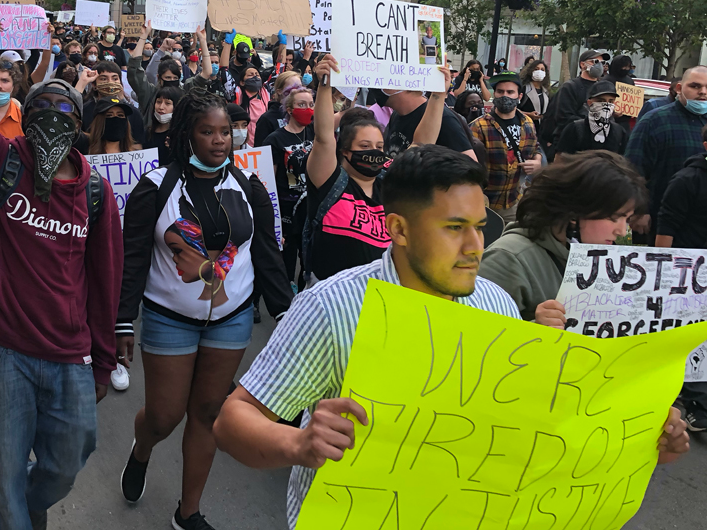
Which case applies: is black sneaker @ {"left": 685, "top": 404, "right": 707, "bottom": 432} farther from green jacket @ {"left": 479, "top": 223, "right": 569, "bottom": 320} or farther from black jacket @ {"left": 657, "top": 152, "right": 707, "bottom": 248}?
green jacket @ {"left": 479, "top": 223, "right": 569, "bottom": 320}

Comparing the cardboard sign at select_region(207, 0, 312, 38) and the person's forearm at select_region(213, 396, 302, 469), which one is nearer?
the person's forearm at select_region(213, 396, 302, 469)

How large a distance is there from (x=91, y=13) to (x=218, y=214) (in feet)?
38.7

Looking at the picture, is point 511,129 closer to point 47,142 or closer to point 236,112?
point 236,112

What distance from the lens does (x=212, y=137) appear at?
3.36m

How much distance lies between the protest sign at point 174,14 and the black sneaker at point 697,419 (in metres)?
6.79

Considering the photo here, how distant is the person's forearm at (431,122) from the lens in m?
4.55

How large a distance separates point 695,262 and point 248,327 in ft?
5.96

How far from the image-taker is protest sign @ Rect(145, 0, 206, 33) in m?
9.19

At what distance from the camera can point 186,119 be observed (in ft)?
11.3

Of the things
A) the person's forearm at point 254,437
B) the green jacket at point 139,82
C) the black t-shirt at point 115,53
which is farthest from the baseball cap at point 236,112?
the black t-shirt at point 115,53

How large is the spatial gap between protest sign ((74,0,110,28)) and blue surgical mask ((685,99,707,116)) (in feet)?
34.7

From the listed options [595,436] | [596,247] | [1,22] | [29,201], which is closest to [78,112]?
[29,201]

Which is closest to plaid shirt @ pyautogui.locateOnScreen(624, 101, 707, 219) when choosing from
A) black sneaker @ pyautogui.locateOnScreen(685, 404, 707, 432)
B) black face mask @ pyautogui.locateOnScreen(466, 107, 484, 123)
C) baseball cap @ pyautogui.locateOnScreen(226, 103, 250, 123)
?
black sneaker @ pyautogui.locateOnScreen(685, 404, 707, 432)

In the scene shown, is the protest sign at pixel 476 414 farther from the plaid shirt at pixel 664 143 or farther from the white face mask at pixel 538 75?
the white face mask at pixel 538 75
